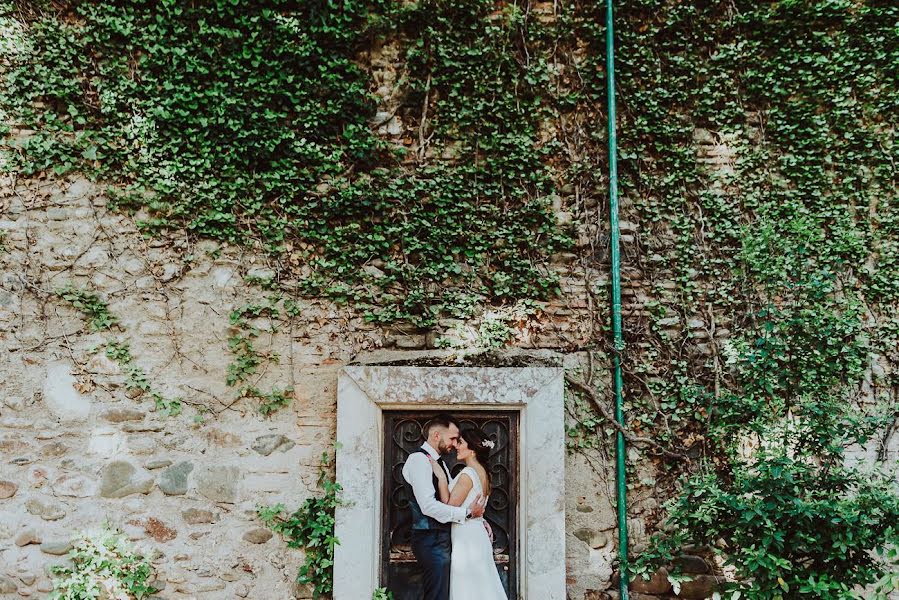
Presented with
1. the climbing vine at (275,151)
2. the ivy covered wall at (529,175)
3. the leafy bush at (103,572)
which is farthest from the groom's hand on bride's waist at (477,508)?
the leafy bush at (103,572)

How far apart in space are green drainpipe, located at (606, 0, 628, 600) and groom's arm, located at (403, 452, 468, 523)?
92cm

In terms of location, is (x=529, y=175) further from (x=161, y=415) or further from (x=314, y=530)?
(x=161, y=415)

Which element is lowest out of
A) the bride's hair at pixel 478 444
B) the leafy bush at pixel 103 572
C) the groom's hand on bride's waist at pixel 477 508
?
the leafy bush at pixel 103 572

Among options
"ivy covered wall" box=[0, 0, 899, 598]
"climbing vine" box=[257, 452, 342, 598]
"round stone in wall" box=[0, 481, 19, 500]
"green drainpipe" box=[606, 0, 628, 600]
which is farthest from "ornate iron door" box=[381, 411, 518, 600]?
"round stone in wall" box=[0, 481, 19, 500]

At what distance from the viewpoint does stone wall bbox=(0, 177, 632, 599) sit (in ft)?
11.2

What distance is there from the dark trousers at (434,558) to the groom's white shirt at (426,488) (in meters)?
0.10

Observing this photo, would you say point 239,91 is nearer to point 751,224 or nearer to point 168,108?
point 168,108

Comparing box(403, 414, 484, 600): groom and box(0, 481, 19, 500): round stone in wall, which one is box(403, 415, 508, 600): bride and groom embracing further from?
box(0, 481, 19, 500): round stone in wall

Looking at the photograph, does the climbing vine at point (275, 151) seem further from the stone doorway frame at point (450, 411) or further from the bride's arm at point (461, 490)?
the bride's arm at point (461, 490)

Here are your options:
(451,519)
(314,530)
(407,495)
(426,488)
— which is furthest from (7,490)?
(451,519)

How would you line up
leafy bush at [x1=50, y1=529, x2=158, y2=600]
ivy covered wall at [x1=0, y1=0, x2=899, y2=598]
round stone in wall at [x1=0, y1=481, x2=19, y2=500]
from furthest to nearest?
1. ivy covered wall at [x1=0, y1=0, x2=899, y2=598]
2. round stone in wall at [x1=0, y1=481, x2=19, y2=500]
3. leafy bush at [x1=50, y1=529, x2=158, y2=600]

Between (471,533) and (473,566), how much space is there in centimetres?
17

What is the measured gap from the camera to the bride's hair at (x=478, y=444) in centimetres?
348

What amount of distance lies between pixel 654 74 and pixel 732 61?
1.64ft
